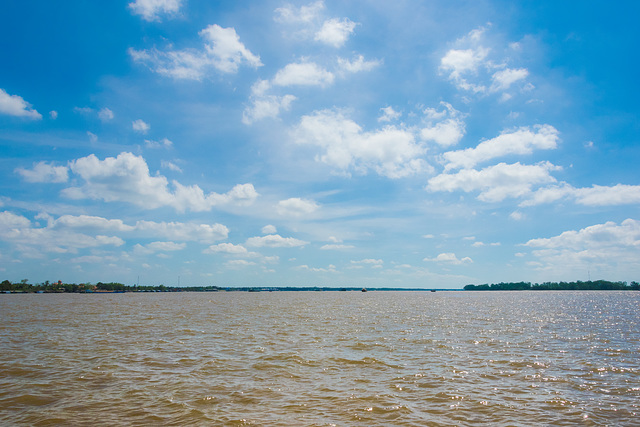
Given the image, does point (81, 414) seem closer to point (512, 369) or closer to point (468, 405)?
point (468, 405)

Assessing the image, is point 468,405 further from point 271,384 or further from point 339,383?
point 271,384

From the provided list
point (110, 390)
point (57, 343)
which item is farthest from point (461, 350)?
point (57, 343)

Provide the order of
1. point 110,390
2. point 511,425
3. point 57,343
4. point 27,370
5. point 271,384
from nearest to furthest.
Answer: point 511,425 < point 110,390 < point 271,384 < point 27,370 < point 57,343

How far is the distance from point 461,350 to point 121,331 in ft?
109

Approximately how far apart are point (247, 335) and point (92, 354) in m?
13.4

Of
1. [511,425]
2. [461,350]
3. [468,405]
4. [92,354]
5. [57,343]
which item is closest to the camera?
[511,425]

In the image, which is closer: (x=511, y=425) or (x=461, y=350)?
(x=511, y=425)

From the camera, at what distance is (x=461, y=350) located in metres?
26.7

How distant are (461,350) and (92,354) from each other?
2644cm

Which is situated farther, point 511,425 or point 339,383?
point 339,383

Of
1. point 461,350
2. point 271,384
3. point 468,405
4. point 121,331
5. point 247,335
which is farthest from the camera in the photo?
point 121,331

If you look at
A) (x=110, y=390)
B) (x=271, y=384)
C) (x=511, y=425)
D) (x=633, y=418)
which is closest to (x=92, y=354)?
(x=110, y=390)

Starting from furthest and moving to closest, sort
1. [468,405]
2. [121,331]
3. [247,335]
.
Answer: [121,331] → [247,335] → [468,405]

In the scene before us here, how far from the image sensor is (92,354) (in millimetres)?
24094
